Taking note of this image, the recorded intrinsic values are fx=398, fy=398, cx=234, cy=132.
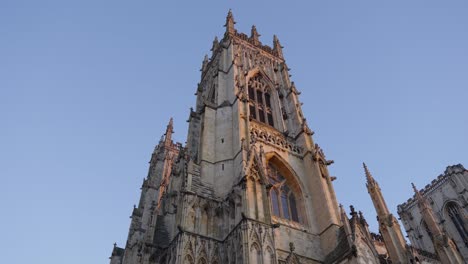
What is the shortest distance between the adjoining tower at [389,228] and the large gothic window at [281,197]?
418cm

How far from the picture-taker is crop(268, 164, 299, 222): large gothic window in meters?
19.9

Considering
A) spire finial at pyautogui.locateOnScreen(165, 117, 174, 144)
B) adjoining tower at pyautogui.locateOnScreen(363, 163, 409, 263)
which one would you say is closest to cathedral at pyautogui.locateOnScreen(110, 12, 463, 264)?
adjoining tower at pyautogui.locateOnScreen(363, 163, 409, 263)

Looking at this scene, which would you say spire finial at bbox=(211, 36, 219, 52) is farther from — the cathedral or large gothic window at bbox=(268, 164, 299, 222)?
large gothic window at bbox=(268, 164, 299, 222)

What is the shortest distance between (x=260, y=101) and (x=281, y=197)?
9.33m

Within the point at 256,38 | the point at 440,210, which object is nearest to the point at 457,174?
the point at 440,210

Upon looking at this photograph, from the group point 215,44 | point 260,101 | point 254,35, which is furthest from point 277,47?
point 260,101

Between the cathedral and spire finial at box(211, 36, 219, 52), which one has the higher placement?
spire finial at box(211, 36, 219, 52)

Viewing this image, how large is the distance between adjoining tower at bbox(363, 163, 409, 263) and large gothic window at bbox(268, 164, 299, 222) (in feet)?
13.7

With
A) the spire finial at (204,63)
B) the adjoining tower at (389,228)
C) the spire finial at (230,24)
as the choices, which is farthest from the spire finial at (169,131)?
the adjoining tower at (389,228)

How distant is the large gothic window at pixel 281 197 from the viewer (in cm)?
1994

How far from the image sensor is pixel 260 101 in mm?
28250

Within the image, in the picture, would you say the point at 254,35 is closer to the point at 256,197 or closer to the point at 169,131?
the point at 169,131

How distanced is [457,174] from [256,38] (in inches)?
959

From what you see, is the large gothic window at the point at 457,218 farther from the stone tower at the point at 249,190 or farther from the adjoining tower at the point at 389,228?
the stone tower at the point at 249,190
